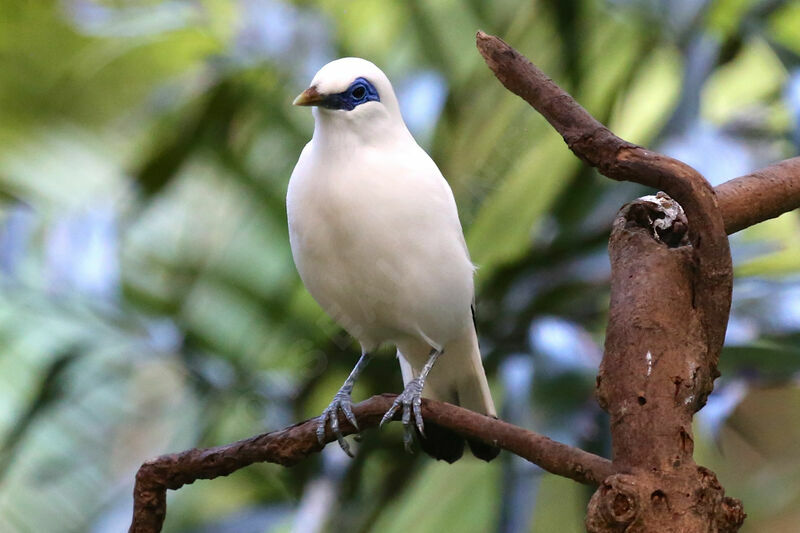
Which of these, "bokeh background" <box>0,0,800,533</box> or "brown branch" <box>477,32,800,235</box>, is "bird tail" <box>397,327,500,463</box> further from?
"brown branch" <box>477,32,800,235</box>

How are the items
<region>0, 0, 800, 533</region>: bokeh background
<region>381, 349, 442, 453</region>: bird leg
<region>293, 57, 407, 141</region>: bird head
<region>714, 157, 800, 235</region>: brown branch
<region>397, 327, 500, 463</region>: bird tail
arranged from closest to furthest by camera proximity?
<region>714, 157, 800, 235</region>: brown branch, <region>381, 349, 442, 453</region>: bird leg, <region>293, 57, 407, 141</region>: bird head, <region>397, 327, 500, 463</region>: bird tail, <region>0, 0, 800, 533</region>: bokeh background

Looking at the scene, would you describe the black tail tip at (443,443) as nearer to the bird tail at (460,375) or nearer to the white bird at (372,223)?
the white bird at (372,223)

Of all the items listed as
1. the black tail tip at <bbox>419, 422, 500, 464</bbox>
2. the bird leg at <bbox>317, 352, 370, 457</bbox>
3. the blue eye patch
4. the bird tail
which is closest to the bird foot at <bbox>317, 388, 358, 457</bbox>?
the bird leg at <bbox>317, 352, 370, 457</bbox>

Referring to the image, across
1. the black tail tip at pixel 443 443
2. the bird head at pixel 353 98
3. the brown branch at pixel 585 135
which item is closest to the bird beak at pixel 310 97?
the bird head at pixel 353 98

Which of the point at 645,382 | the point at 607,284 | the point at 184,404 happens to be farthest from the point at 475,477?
the point at 645,382

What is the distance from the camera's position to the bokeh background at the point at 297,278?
1.69 metres

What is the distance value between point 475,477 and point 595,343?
0.31m

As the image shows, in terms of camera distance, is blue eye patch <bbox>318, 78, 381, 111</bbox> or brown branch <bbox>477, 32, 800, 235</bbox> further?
blue eye patch <bbox>318, 78, 381, 111</bbox>

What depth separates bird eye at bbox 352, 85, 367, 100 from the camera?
111 cm

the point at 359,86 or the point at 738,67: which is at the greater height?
the point at 738,67

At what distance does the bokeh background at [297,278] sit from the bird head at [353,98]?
0.58m

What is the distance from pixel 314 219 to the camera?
109 centimetres

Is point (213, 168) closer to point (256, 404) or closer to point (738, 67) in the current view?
point (256, 404)

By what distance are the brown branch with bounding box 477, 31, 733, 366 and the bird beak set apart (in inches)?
11.4
